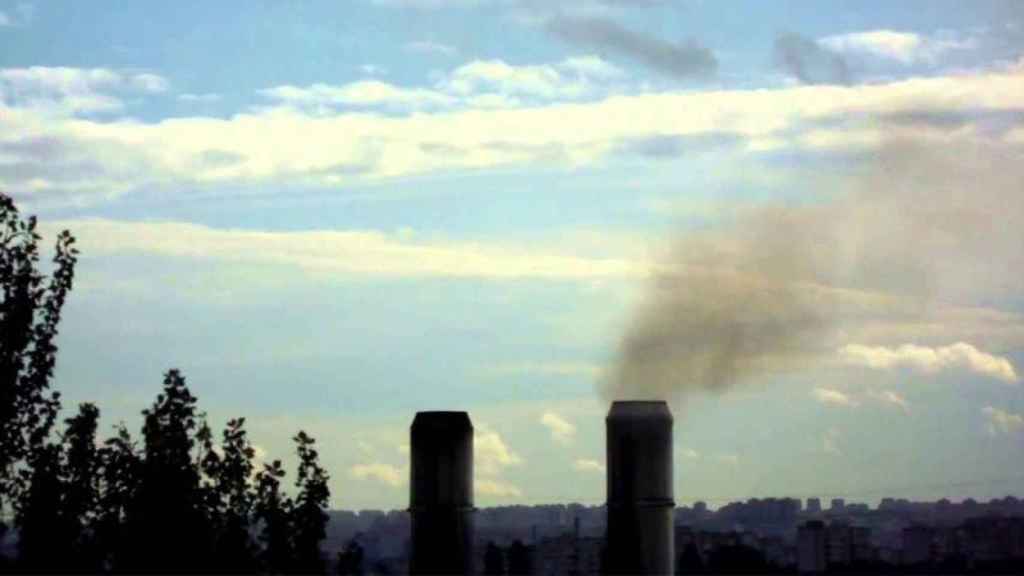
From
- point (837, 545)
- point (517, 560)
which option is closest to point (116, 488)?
point (517, 560)

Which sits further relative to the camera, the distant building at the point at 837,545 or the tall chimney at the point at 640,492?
the distant building at the point at 837,545

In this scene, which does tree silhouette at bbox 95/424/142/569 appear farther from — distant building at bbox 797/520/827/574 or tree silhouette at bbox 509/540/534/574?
distant building at bbox 797/520/827/574

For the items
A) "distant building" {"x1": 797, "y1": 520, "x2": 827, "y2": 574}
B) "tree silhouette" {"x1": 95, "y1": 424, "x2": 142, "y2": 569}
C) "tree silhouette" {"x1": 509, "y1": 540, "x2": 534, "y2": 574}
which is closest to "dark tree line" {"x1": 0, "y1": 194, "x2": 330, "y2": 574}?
"tree silhouette" {"x1": 95, "y1": 424, "x2": 142, "y2": 569}

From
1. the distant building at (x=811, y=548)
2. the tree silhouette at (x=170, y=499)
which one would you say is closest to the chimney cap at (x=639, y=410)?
the tree silhouette at (x=170, y=499)

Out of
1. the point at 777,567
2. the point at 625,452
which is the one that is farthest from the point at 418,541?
the point at 777,567

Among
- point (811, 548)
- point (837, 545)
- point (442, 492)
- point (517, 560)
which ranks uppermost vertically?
point (837, 545)

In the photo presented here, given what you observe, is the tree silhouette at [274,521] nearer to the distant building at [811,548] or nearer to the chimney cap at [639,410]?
the chimney cap at [639,410]

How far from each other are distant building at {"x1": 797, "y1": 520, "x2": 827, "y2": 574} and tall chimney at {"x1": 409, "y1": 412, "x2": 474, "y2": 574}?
120 meters

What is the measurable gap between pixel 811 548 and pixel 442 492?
130 meters

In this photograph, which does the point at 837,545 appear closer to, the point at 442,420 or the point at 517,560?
the point at 517,560

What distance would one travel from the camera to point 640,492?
2945 cm

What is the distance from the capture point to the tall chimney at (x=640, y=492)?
96.8 ft

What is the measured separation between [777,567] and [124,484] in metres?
114

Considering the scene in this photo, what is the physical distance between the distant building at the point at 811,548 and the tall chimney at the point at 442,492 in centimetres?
11999
